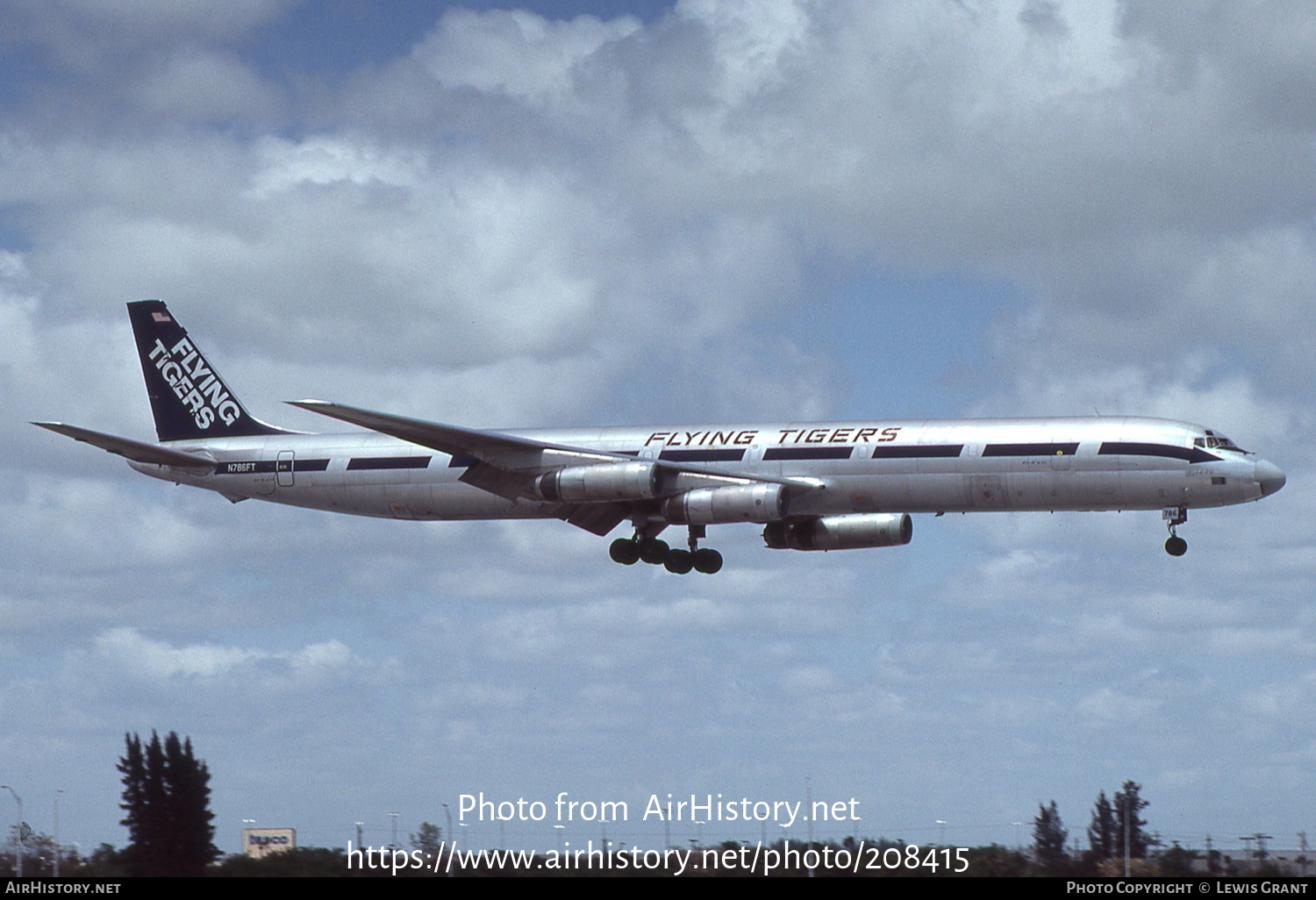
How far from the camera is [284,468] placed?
72562 mm

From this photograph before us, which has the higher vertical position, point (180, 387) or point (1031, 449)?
point (180, 387)

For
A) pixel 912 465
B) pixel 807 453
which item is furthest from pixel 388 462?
pixel 912 465

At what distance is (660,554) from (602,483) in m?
6.66

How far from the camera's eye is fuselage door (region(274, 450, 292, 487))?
7250 centimetres

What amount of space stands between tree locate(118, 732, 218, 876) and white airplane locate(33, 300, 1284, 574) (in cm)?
1226

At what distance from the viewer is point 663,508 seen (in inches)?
2527

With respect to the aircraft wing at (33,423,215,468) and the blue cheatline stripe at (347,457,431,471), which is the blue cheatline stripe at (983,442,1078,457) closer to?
the blue cheatline stripe at (347,457,431,471)

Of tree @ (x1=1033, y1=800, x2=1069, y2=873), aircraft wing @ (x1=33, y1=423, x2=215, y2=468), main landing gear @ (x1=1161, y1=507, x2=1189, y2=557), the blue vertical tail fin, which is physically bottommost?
tree @ (x1=1033, y1=800, x2=1069, y2=873)

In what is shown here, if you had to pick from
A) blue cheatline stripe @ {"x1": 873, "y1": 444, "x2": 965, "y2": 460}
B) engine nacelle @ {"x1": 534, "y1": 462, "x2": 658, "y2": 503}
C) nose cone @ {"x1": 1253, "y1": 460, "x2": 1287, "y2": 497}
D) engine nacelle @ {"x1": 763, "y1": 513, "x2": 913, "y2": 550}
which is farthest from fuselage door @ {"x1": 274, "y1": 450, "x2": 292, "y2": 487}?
nose cone @ {"x1": 1253, "y1": 460, "x2": 1287, "y2": 497}

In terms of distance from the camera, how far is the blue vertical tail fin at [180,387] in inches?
3000

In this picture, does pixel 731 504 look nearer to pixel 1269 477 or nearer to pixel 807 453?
pixel 807 453

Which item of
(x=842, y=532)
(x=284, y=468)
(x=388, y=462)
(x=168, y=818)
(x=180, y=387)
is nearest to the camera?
(x=168, y=818)
